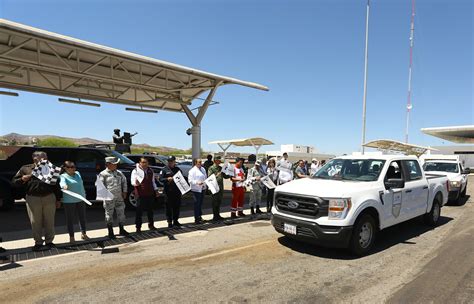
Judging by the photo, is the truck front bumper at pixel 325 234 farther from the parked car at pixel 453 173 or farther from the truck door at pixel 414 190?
the parked car at pixel 453 173

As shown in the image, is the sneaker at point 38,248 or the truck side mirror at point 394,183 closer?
the sneaker at point 38,248

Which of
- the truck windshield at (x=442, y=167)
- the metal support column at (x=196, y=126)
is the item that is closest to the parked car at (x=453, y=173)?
the truck windshield at (x=442, y=167)

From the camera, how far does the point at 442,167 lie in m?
13.6

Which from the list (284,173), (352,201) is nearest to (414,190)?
(352,201)

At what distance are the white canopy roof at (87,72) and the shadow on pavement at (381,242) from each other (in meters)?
8.43

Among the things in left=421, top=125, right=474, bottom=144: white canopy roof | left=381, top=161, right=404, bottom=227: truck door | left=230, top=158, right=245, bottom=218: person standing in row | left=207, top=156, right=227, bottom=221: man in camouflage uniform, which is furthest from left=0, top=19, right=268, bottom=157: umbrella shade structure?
left=421, top=125, right=474, bottom=144: white canopy roof

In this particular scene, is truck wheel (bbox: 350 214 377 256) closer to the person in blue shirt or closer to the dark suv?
the person in blue shirt

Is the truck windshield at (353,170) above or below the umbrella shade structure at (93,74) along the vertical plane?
below

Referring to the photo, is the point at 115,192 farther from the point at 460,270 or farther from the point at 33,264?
the point at 460,270

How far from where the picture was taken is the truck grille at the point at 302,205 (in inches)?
211

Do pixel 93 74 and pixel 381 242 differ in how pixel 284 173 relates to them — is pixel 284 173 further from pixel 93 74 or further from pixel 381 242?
pixel 93 74

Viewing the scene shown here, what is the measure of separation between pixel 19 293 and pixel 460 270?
6.56m

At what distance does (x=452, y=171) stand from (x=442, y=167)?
1.98 ft

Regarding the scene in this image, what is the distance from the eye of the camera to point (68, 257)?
552 centimetres
